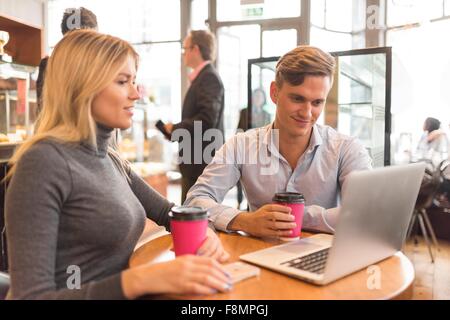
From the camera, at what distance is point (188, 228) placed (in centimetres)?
99

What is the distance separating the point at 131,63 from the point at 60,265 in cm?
52

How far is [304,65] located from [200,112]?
1415 millimetres

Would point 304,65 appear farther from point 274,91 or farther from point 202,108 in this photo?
point 202,108

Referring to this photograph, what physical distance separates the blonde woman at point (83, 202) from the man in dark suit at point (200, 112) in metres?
1.62

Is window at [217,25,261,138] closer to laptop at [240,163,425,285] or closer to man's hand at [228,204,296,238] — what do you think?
man's hand at [228,204,296,238]

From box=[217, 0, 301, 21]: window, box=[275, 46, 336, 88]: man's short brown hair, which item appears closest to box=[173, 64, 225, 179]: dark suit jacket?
box=[275, 46, 336, 88]: man's short brown hair

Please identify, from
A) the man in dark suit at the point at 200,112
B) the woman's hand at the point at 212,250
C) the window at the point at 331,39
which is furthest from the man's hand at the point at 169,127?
the window at the point at 331,39

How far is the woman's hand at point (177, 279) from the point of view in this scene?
2.61ft

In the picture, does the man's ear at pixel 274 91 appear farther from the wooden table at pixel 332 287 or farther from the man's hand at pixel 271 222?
the wooden table at pixel 332 287

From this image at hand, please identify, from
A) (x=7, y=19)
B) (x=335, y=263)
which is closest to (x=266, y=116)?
(x=7, y=19)

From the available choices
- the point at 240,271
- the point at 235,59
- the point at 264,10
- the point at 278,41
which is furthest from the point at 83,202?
the point at 235,59

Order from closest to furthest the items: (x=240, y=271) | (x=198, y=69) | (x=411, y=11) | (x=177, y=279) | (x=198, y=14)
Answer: (x=177, y=279)
(x=240, y=271)
(x=198, y=69)
(x=411, y=11)
(x=198, y=14)

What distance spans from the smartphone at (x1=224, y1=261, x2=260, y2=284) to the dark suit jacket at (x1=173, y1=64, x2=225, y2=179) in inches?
75.0

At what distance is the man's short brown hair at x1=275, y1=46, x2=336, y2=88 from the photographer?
149 centimetres
